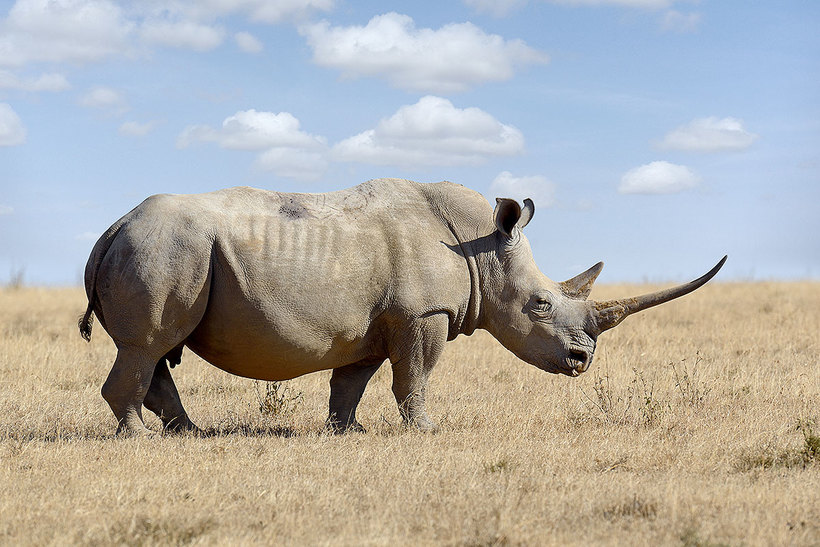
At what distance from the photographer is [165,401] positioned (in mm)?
8203

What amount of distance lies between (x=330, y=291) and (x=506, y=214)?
1.73m

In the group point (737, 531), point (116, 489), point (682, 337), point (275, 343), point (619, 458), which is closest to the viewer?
point (737, 531)

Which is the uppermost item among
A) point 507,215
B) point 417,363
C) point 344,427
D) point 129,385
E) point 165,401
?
point 507,215

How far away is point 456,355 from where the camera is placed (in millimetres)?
13336

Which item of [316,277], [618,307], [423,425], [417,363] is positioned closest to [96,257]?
[316,277]

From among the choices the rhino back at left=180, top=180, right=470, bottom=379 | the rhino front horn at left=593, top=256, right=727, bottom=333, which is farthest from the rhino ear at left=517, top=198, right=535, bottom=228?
the rhino front horn at left=593, top=256, right=727, bottom=333

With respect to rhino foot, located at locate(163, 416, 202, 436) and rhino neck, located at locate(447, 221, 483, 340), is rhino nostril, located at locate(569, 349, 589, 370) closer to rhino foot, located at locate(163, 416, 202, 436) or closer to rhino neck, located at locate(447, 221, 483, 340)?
rhino neck, located at locate(447, 221, 483, 340)

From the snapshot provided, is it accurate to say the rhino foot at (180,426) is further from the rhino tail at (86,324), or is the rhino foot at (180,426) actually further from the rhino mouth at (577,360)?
the rhino mouth at (577,360)

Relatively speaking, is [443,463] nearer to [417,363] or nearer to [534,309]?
[417,363]

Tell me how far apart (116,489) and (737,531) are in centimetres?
365

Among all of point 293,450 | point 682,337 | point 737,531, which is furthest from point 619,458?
point 682,337

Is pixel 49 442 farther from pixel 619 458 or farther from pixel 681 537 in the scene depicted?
pixel 681 537

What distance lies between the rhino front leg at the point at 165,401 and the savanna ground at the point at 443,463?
0.34 m

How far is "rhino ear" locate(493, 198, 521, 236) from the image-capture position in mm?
8195
